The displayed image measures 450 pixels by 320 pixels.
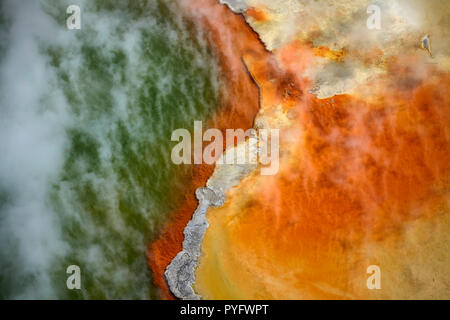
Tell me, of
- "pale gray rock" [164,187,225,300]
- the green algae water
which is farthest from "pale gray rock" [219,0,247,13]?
"pale gray rock" [164,187,225,300]

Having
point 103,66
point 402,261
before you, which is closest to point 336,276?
point 402,261

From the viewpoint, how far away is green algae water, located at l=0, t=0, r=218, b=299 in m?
5.86

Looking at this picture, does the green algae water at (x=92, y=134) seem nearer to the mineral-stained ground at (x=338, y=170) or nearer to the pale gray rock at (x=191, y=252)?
the pale gray rock at (x=191, y=252)

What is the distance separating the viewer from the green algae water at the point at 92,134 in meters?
5.86

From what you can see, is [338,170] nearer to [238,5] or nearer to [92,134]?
[238,5]

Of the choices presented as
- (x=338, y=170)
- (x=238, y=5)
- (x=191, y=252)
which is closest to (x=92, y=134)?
(x=191, y=252)

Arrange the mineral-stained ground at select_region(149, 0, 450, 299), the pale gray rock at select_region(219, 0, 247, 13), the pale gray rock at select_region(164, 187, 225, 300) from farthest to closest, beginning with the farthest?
the pale gray rock at select_region(219, 0, 247, 13) → the pale gray rock at select_region(164, 187, 225, 300) → the mineral-stained ground at select_region(149, 0, 450, 299)

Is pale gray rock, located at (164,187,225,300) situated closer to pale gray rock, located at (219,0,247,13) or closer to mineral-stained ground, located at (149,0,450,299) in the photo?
mineral-stained ground, located at (149,0,450,299)

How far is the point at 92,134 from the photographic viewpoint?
20.2 feet

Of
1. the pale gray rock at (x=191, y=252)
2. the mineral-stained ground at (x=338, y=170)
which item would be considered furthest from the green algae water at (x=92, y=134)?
the mineral-stained ground at (x=338, y=170)

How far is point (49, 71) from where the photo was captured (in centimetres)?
621

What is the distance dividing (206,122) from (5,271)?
373cm

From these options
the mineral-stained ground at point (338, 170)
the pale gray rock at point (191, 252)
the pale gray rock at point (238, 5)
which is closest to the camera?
the mineral-stained ground at point (338, 170)
